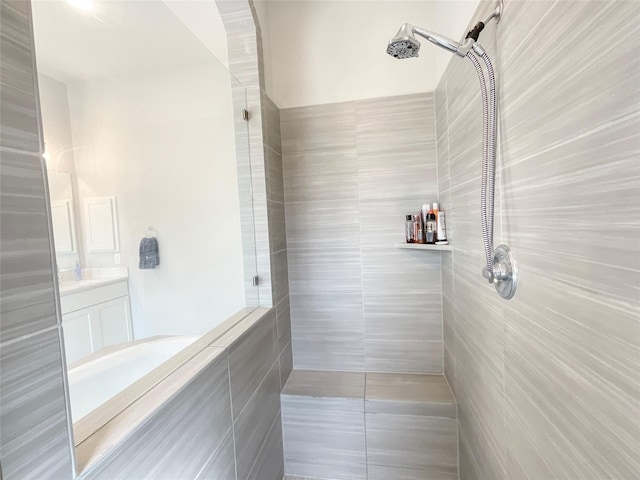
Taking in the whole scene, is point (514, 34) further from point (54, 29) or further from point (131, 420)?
point (54, 29)

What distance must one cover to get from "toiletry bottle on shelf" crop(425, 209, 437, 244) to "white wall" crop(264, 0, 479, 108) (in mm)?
752

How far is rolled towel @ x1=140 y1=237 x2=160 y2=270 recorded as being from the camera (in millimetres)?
2008

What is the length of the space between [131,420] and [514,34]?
1.36 m

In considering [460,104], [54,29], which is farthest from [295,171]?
[54,29]

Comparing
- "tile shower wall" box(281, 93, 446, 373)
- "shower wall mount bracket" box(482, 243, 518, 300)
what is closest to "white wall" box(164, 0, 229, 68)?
"tile shower wall" box(281, 93, 446, 373)

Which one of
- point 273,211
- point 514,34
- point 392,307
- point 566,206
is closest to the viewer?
point 566,206

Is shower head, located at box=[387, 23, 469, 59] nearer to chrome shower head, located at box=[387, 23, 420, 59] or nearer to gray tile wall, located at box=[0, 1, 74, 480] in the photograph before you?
chrome shower head, located at box=[387, 23, 420, 59]

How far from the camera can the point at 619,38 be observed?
0.45m

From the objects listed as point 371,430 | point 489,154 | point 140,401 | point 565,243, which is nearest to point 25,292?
point 140,401

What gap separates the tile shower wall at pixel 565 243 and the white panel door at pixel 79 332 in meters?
1.32

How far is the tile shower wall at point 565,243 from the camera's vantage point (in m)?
0.45

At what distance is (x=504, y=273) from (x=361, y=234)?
38.6 inches

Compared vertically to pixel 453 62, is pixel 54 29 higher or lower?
higher

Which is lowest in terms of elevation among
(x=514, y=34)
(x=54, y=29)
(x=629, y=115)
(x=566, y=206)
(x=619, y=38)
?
(x=566, y=206)
